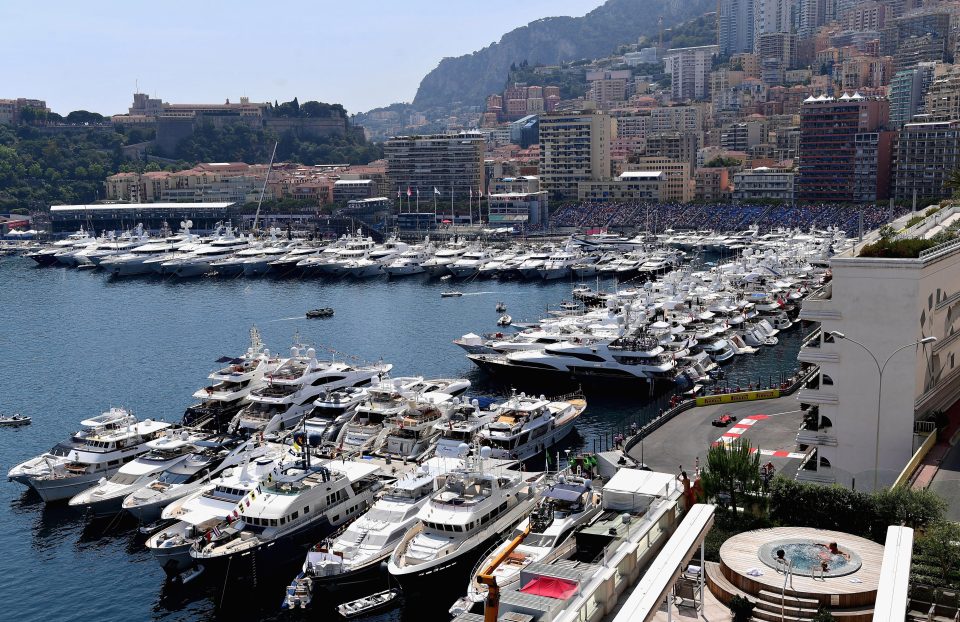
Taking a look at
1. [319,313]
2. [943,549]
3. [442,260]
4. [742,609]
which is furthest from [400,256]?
[943,549]

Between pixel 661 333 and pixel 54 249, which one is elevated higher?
pixel 54 249

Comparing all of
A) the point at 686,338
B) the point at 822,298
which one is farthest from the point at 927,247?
the point at 686,338

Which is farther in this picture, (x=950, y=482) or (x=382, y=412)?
(x=382, y=412)

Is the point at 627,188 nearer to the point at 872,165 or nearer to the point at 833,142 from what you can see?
the point at 833,142

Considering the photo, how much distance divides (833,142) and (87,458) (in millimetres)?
124566

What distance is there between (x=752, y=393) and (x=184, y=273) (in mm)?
90784

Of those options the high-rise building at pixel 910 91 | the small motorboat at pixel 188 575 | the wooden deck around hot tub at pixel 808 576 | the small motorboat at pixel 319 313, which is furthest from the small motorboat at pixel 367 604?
the high-rise building at pixel 910 91

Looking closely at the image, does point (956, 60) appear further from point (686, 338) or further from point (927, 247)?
point (927, 247)

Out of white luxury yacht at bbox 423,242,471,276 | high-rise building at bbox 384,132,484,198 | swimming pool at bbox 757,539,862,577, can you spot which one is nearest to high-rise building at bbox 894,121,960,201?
white luxury yacht at bbox 423,242,471,276

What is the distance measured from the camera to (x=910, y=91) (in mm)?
178875

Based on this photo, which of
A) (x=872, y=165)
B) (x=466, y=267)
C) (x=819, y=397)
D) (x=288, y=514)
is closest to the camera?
(x=819, y=397)

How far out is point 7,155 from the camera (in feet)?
613

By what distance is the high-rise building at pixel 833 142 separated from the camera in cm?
13700

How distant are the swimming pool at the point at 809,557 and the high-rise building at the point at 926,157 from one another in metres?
118
